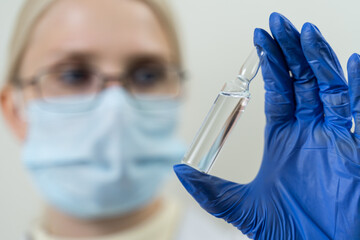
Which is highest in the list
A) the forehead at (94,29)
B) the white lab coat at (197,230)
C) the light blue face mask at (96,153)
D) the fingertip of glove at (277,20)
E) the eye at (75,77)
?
the forehead at (94,29)

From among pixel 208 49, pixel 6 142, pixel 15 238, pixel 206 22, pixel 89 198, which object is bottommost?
pixel 15 238

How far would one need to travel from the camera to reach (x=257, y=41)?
0.65m

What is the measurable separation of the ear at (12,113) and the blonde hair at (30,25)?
0.16 feet

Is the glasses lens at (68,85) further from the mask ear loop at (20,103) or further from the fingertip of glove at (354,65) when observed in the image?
the fingertip of glove at (354,65)

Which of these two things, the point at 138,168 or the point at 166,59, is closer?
the point at 138,168

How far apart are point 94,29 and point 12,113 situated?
50cm

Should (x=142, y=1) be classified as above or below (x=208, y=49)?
above

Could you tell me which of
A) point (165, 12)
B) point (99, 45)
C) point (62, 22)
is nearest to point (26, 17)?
point (62, 22)

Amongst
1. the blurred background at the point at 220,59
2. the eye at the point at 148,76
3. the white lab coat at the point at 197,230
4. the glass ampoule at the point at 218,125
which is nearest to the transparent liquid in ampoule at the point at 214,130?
the glass ampoule at the point at 218,125

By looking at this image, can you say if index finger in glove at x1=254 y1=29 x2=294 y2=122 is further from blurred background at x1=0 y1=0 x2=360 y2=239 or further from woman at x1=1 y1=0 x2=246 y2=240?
woman at x1=1 y1=0 x2=246 y2=240

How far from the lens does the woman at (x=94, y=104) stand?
1.15 metres

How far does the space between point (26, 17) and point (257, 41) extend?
0.98 meters

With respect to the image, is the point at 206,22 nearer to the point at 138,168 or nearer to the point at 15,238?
the point at 138,168

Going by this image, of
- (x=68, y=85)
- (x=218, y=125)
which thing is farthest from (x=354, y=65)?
(x=68, y=85)
